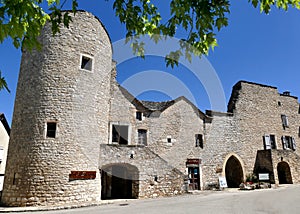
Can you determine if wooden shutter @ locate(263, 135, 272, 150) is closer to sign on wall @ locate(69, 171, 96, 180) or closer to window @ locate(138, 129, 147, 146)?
window @ locate(138, 129, 147, 146)

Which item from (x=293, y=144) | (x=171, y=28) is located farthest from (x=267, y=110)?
(x=171, y=28)

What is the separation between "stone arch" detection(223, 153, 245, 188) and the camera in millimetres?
18188

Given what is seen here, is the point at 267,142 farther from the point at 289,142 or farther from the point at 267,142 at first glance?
the point at 289,142

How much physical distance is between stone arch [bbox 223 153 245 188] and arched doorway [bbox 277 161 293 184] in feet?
12.2

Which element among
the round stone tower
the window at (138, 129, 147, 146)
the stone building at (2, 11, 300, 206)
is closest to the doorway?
the stone building at (2, 11, 300, 206)

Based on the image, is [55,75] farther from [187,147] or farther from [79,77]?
[187,147]

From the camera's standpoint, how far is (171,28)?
3.05m

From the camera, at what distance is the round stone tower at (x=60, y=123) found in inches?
401

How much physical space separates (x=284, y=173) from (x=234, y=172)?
4497 mm

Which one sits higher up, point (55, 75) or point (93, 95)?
Result: point (55, 75)

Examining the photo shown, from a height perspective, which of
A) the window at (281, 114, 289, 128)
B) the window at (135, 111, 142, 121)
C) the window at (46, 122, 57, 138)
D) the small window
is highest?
the small window

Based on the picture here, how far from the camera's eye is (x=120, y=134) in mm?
15016

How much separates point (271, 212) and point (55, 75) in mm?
10725

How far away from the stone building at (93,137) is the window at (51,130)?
0.14 feet
